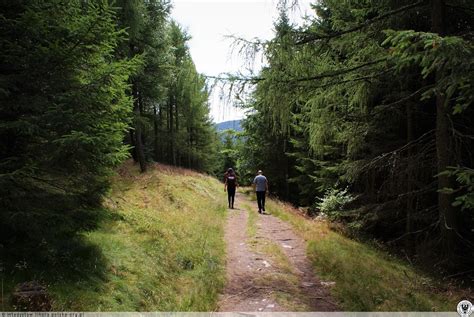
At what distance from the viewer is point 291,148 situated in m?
25.2

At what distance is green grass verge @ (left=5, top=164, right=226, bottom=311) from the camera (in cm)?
509

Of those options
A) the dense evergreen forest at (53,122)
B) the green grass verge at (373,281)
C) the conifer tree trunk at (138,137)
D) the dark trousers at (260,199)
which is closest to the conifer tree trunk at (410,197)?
the green grass verge at (373,281)

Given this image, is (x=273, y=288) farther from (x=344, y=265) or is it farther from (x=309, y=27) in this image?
(x=309, y=27)

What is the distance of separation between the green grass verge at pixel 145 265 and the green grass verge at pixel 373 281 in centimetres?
245

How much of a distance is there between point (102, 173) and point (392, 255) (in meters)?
8.50

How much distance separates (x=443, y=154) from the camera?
25.1 ft

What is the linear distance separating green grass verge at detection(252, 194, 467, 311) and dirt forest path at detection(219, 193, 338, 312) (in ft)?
1.05

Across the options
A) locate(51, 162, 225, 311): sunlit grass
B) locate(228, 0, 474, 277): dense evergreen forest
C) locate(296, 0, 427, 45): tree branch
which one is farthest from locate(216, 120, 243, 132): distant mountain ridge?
locate(51, 162, 225, 311): sunlit grass

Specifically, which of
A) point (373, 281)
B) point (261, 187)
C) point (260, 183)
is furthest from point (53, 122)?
point (261, 187)

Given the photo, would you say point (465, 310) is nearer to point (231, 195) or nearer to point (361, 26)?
point (361, 26)

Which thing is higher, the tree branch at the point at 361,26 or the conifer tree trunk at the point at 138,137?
the tree branch at the point at 361,26

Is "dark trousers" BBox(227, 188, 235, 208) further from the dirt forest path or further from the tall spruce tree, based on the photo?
the tall spruce tree

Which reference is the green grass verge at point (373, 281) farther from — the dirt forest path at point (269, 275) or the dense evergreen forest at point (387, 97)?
the dense evergreen forest at point (387, 97)

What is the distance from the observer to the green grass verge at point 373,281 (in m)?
6.09
